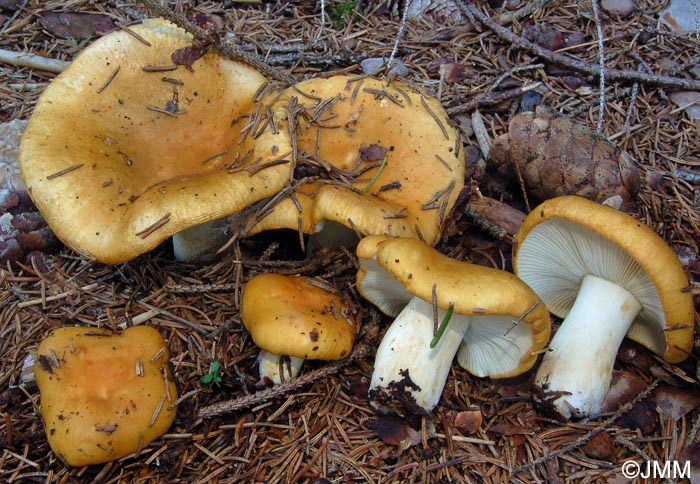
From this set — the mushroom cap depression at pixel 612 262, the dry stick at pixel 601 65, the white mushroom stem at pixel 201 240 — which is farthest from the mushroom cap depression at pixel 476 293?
the dry stick at pixel 601 65

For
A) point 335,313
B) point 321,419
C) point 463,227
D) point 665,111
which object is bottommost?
point 321,419

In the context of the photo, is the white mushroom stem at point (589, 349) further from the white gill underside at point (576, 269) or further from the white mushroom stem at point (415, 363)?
the white mushroom stem at point (415, 363)

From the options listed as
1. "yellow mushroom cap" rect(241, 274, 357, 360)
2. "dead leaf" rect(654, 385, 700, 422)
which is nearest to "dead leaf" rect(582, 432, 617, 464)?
"dead leaf" rect(654, 385, 700, 422)

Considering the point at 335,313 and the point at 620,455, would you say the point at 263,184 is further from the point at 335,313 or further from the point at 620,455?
the point at 620,455

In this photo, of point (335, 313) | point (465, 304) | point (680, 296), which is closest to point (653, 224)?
point (680, 296)

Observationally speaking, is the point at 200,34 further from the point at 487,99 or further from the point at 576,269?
the point at 576,269

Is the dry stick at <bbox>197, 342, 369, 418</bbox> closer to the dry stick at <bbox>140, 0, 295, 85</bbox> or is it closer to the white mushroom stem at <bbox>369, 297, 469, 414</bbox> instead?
the white mushroom stem at <bbox>369, 297, 469, 414</bbox>
